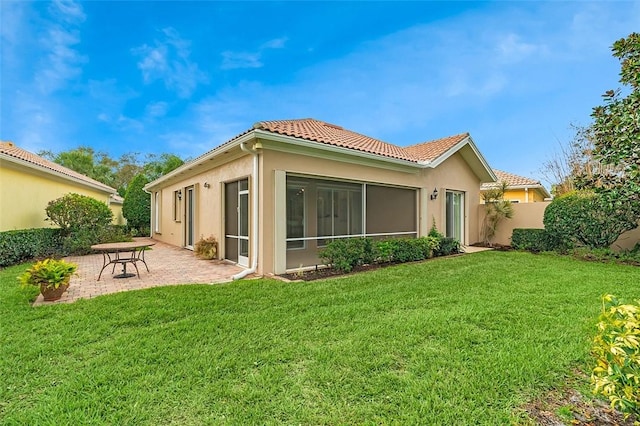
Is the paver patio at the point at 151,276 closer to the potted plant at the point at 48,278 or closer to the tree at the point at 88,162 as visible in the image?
the potted plant at the point at 48,278

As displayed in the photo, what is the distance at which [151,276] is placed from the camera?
28.3ft

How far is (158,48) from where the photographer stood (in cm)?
1303

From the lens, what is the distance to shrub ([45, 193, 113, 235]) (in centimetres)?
1295

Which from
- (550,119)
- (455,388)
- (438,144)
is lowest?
(455,388)

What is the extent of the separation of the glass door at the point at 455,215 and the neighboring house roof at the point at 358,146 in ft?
6.91

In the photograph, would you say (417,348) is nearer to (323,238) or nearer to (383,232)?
(323,238)

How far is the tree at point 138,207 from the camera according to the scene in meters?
24.3

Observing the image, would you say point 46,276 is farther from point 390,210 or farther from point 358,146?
point 390,210

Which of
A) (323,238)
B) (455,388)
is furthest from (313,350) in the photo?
(323,238)

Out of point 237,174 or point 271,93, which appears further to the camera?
point 271,93

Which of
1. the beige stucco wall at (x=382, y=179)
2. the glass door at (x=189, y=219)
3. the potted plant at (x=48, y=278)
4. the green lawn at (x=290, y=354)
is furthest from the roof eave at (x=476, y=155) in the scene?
the potted plant at (x=48, y=278)

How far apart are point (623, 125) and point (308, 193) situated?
27.7ft

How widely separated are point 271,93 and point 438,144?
10.3m

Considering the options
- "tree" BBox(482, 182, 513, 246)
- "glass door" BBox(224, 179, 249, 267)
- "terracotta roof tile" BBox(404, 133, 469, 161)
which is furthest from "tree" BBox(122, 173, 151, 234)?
"tree" BBox(482, 182, 513, 246)
